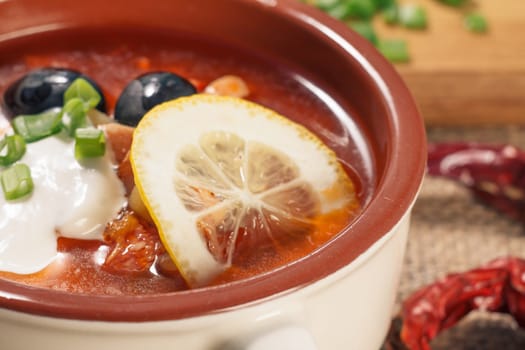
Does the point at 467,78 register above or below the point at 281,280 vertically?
below

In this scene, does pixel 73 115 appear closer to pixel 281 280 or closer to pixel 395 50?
pixel 281 280

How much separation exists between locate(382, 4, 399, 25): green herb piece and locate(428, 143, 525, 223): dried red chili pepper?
0.60 metres

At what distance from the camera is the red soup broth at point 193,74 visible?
1.20 meters

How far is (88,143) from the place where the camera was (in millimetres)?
1258

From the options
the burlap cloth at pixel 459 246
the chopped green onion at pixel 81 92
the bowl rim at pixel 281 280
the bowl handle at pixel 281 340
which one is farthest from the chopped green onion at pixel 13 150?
the burlap cloth at pixel 459 246

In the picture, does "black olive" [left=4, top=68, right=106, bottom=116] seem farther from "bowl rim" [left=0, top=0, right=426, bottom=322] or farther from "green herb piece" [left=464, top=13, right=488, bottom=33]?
"green herb piece" [left=464, top=13, right=488, bottom=33]

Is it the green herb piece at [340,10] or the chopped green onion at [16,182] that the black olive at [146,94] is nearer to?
the chopped green onion at [16,182]

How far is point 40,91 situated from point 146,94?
174 millimetres

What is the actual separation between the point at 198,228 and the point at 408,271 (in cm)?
87

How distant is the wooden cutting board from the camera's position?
93.9 inches

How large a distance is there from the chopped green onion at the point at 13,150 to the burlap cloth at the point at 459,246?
86 centimetres

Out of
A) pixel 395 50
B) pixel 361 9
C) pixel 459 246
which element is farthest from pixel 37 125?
pixel 361 9

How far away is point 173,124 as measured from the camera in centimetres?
121

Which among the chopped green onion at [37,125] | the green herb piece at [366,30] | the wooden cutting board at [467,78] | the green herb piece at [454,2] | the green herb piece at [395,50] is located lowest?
the wooden cutting board at [467,78]
